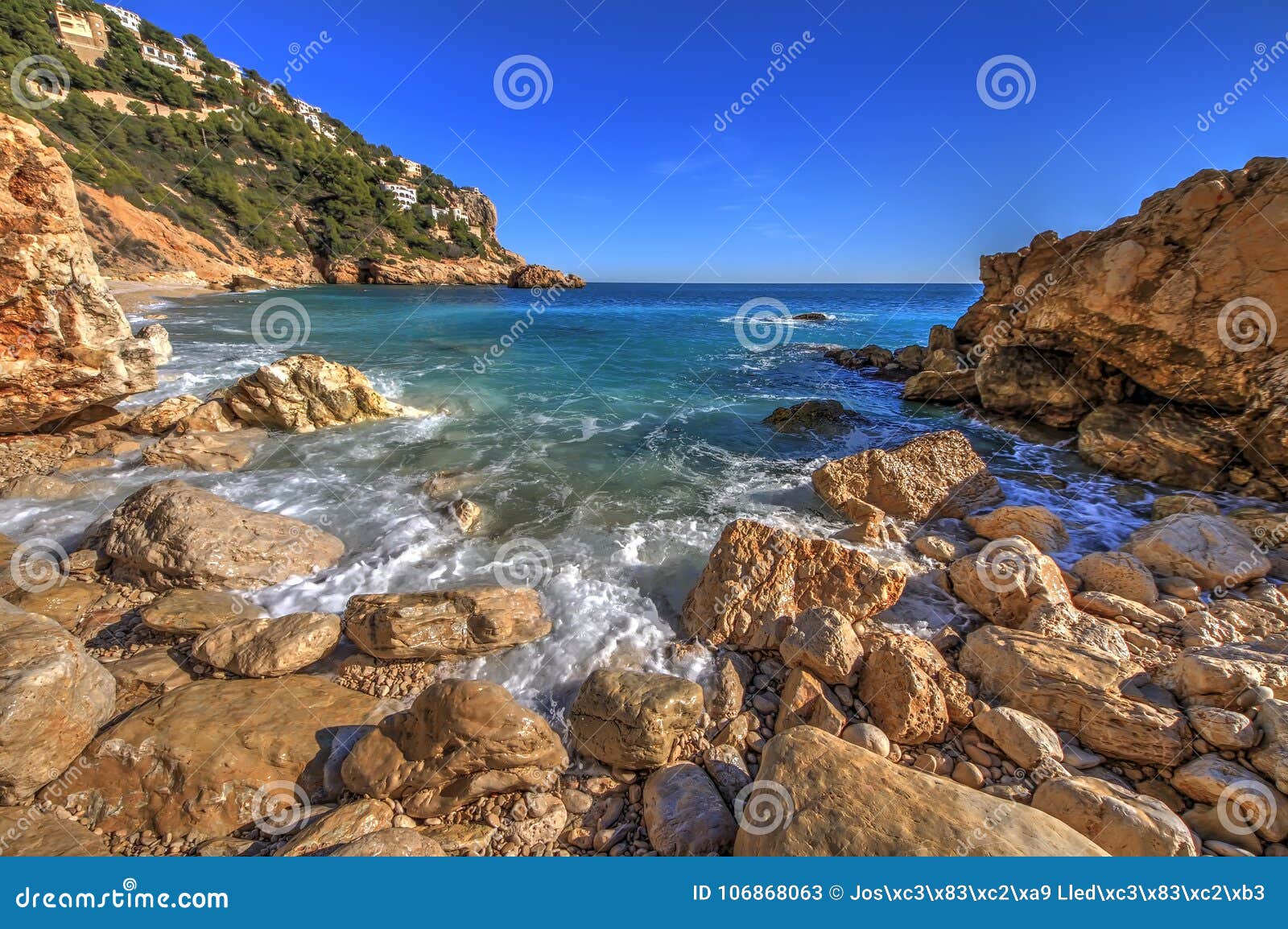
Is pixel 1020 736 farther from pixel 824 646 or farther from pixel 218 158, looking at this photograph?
pixel 218 158

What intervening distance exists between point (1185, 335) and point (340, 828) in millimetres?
14130

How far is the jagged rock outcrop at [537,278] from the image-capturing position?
284ft

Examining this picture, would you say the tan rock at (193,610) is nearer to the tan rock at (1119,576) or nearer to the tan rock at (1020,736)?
the tan rock at (1020,736)

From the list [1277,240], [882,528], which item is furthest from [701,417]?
[1277,240]

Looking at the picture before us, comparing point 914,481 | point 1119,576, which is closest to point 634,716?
point 1119,576

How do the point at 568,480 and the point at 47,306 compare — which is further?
the point at 568,480

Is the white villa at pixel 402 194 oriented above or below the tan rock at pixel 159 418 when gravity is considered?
above

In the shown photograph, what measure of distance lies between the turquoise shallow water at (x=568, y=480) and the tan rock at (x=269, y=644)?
2.60 feet

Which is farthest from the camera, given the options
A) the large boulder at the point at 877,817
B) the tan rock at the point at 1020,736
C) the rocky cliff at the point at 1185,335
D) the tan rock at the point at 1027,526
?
the rocky cliff at the point at 1185,335

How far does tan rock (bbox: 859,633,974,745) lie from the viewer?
377cm

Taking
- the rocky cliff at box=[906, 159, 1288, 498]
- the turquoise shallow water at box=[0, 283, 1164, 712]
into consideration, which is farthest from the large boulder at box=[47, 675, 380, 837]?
the rocky cliff at box=[906, 159, 1288, 498]

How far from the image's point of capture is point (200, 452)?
28.2 ft

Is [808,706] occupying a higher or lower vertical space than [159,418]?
lower

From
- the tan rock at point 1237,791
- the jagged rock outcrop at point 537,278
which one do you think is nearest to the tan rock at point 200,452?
the tan rock at point 1237,791
